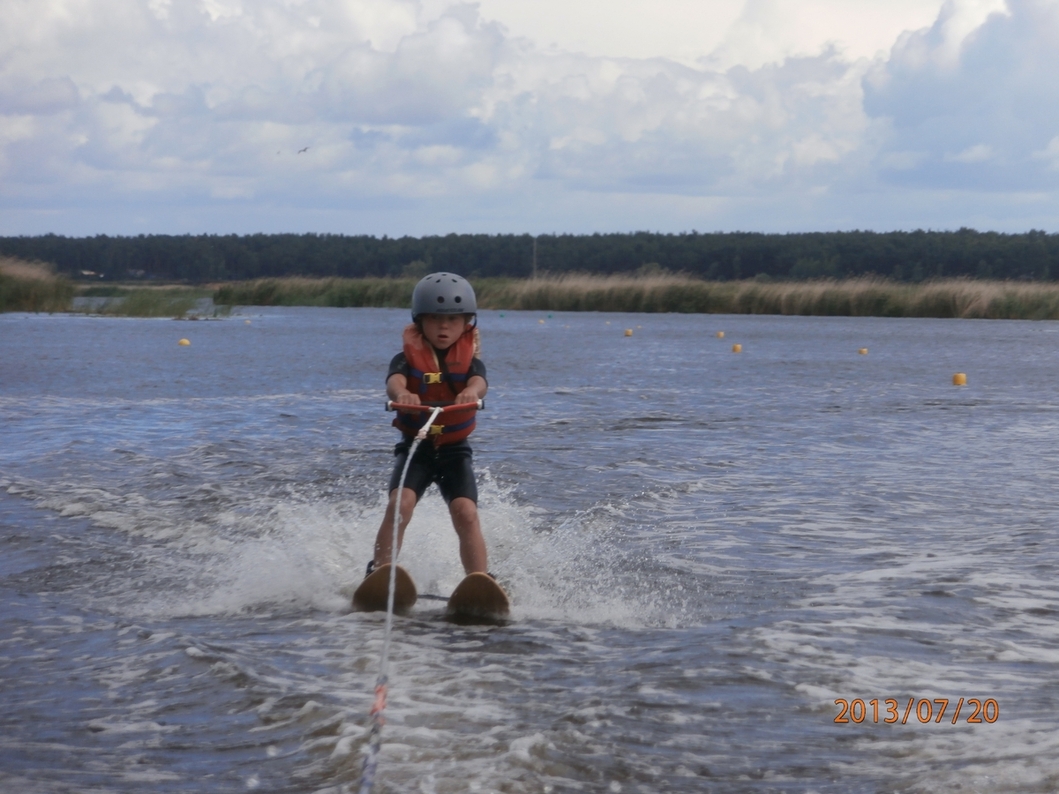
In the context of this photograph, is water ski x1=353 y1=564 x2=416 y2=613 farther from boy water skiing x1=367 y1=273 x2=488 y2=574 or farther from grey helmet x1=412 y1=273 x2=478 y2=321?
grey helmet x1=412 y1=273 x2=478 y2=321

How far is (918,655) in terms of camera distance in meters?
4.87

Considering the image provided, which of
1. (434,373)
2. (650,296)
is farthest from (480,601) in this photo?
(650,296)

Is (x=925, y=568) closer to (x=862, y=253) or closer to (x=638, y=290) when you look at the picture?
(x=638, y=290)

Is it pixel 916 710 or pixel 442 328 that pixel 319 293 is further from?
pixel 916 710

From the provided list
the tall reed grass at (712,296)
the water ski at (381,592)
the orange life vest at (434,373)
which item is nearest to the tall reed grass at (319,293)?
the tall reed grass at (712,296)

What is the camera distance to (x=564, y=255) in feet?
345

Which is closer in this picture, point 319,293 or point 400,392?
point 400,392

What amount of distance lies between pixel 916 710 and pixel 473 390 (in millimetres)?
2508

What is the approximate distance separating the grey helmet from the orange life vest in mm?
154

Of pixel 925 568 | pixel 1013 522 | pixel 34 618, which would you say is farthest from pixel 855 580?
pixel 34 618

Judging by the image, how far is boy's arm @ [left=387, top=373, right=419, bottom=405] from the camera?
5762 mm

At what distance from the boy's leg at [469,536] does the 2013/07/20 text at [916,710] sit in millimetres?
1961

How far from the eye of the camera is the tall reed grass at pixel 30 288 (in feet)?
122

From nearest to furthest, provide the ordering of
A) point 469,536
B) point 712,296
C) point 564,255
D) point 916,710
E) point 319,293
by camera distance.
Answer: point 916,710
point 469,536
point 712,296
point 319,293
point 564,255
